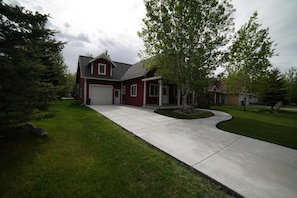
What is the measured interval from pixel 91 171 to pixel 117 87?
1507 cm

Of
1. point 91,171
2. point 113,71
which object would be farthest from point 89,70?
point 91,171

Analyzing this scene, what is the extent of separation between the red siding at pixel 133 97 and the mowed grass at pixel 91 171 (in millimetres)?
10098

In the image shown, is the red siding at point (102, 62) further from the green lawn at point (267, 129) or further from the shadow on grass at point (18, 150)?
the green lawn at point (267, 129)

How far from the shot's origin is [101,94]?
53.1 ft

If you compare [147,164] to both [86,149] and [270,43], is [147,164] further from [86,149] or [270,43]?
[270,43]

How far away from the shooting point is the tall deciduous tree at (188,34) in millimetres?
8914

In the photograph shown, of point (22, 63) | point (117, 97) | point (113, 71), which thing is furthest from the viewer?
point (113, 71)

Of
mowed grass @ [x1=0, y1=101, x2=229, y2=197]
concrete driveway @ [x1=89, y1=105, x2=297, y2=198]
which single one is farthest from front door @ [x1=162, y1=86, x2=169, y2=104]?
mowed grass @ [x1=0, y1=101, x2=229, y2=197]

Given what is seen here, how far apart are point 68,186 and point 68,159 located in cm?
100

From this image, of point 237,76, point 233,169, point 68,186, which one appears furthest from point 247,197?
point 237,76

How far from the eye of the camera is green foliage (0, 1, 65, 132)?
2680mm

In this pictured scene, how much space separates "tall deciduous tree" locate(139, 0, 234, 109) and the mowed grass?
280 inches

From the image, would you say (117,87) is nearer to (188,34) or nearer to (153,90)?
(153,90)

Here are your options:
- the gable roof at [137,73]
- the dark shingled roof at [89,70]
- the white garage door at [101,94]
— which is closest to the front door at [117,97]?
the white garage door at [101,94]
